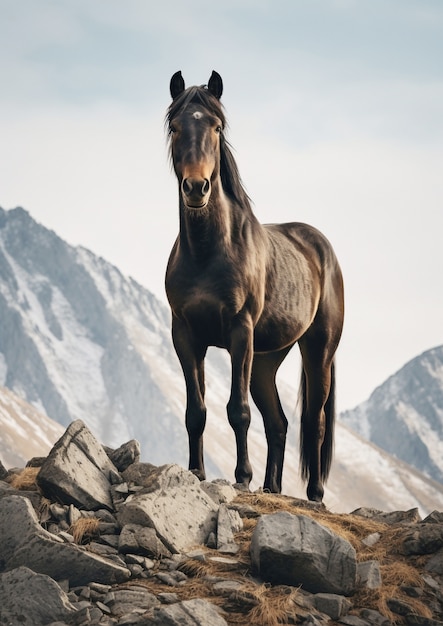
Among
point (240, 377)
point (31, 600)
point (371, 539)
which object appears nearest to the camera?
point (31, 600)

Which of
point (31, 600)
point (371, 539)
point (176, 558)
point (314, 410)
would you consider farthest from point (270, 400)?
point (31, 600)

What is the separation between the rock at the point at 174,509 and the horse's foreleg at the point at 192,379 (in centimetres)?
145

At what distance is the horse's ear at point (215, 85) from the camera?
12703mm

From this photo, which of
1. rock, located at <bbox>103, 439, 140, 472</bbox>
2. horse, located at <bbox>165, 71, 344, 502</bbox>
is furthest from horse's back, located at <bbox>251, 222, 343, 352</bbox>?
rock, located at <bbox>103, 439, 140, 472</bbox>

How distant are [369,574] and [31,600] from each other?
3774mm

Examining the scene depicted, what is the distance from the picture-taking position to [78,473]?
11320 mm

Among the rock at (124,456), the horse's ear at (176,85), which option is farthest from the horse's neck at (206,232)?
the rock at (124,456)

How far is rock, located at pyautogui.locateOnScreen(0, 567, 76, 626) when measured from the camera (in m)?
8.87

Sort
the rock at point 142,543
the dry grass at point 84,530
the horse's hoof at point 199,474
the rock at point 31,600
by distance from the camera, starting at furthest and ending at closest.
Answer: the horse's hoof at point 199,474
the dry grass at point 84,530
the rock at point 142,543
the rock at point 31,600

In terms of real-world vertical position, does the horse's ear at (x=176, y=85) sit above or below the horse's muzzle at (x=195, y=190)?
above

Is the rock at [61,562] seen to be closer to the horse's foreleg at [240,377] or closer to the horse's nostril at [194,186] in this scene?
the horse's foreleg at [240,377]

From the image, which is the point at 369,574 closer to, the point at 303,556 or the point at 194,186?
the point at 303,556

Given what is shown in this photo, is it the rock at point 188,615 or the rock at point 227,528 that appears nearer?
the rock at point 188,615

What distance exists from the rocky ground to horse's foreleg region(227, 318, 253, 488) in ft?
3.21
